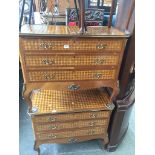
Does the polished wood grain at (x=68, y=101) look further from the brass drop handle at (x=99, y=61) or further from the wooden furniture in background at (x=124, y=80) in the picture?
the brass drop handle at (x=99, y=61)

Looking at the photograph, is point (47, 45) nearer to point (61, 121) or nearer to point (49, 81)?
point (49, 81)

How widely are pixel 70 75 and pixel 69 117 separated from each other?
44 centimetres

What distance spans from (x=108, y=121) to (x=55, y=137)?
490 millimetres

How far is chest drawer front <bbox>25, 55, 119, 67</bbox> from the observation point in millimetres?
1050

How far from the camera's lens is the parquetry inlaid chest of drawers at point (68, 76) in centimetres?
103

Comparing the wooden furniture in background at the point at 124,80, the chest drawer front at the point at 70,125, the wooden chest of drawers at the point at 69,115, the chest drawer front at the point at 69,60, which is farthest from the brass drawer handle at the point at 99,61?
the chest drawer front at the point at 70,125

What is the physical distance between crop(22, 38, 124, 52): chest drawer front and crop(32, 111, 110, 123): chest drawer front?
0.59 m

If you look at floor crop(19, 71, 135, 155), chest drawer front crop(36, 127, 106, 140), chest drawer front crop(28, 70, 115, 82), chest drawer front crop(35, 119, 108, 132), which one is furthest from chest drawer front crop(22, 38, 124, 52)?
floor crop(19, 71, 135, 155)

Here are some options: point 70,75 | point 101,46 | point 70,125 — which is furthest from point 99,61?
point 70,125

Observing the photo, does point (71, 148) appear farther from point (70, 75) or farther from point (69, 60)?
point (69, 60)

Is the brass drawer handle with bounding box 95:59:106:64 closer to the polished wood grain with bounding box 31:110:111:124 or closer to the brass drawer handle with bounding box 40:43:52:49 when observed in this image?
the brass drawer handle with bounding box 40:43:52:49

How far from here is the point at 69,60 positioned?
3.57 ft

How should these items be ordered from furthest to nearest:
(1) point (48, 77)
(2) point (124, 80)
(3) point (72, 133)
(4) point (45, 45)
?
(3) point (72, 133) → (2) point (124, 80) → (1) point (48, 77) → (4) point (45, 45)
